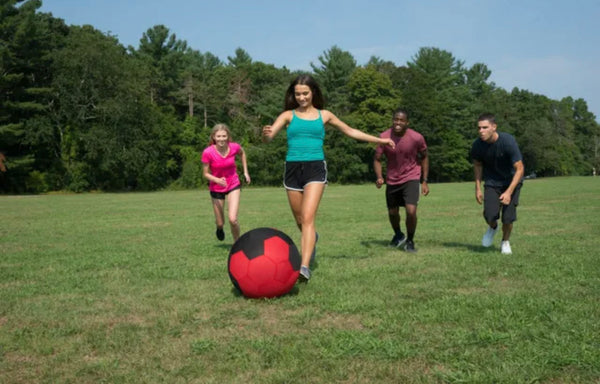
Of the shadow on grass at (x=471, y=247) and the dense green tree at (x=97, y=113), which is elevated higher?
the dense green tree at (x=97, y=113)

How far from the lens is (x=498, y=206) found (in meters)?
8.48

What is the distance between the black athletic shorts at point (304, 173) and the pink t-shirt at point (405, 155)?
2.75 m

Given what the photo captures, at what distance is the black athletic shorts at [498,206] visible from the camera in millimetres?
8391

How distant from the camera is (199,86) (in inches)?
2527

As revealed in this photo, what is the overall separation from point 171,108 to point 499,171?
6014cm

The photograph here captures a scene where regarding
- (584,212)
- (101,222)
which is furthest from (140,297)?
(584,212)

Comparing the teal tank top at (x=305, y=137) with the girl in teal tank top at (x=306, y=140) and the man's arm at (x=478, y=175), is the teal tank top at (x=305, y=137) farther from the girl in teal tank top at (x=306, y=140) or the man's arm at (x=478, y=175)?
the man's arm at (x=478, y=175)

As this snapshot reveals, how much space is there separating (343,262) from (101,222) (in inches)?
407

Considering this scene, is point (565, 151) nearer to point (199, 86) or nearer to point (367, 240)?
point (199, 86)

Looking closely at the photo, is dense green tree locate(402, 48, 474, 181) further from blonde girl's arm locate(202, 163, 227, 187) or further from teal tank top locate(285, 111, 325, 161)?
teal tank top locate(285, 111, 325, 161)

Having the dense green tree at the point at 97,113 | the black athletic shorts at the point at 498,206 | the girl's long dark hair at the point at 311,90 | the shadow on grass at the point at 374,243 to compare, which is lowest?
the shadow on grass at the point at 374,243

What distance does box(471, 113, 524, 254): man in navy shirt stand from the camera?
27.0ft

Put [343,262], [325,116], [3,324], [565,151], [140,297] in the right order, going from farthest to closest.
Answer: [565,151] < [343,262] < [325,116] < [140,297] < [3,324]

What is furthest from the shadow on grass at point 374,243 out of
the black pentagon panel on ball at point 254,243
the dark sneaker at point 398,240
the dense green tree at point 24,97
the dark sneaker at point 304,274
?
the dense green tree at point 24,97
